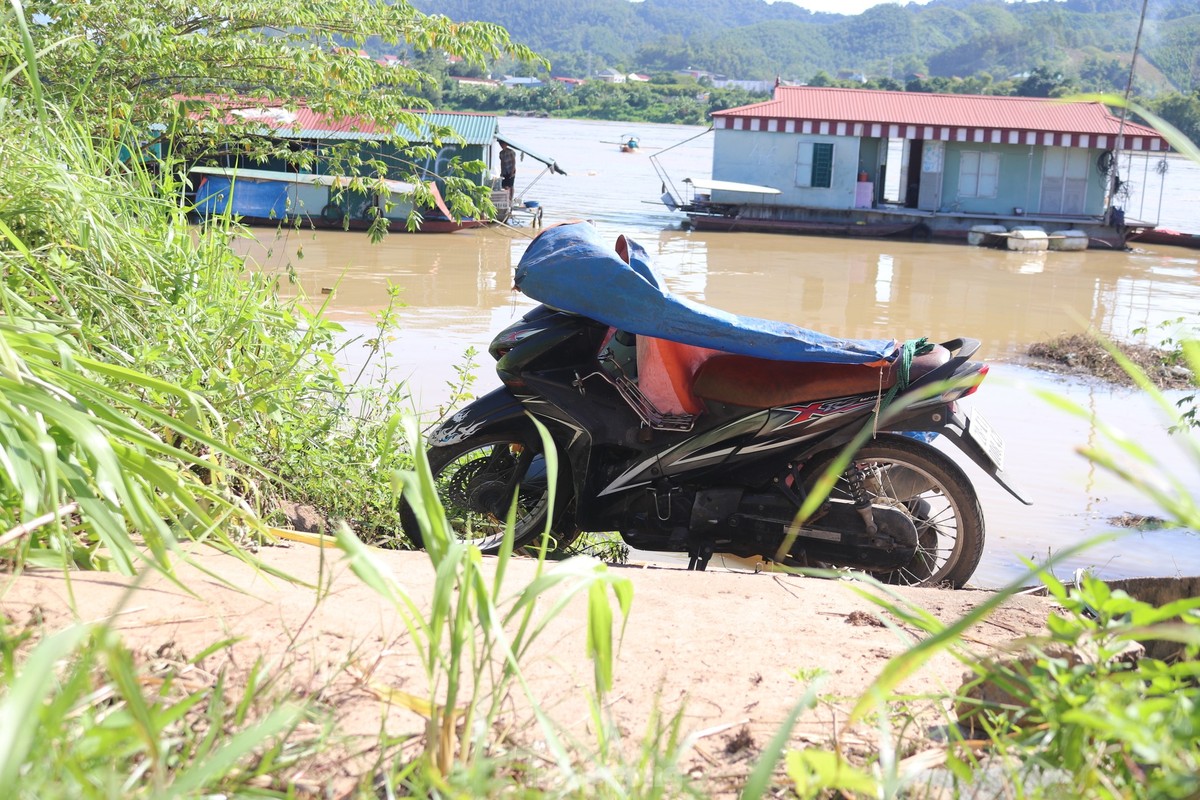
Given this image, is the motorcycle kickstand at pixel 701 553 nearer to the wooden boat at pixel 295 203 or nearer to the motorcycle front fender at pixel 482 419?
the motorcycle front fender at pixel 482 419

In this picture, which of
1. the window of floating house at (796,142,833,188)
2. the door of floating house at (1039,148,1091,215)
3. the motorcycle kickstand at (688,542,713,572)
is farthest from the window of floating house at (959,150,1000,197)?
the motorcycle kickstand at (688,542,713,572)

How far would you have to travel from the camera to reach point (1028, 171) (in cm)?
2312

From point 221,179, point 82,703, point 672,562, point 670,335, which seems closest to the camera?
point 82,703

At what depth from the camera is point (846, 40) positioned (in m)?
161

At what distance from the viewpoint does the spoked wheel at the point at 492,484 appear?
12.2ft

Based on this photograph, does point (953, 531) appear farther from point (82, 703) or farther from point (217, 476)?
point (82, 703)

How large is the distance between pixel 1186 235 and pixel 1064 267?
4.70m

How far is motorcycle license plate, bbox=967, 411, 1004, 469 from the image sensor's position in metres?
3.49

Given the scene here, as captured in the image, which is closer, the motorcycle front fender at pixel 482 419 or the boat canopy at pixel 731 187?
the motorcycle front fender at pixel 482 419

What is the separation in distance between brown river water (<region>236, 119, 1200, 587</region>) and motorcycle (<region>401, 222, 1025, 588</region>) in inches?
19.8

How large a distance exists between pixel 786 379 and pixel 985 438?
0.67m

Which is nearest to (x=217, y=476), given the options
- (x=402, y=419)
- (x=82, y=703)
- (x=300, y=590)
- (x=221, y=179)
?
(x=300, y=590)

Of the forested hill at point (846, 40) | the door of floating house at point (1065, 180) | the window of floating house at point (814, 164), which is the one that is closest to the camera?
the door of floating house at point (1065, 180)

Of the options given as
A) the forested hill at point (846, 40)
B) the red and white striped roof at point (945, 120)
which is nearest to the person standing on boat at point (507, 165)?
the red and white striped roof at point (945, 120)
